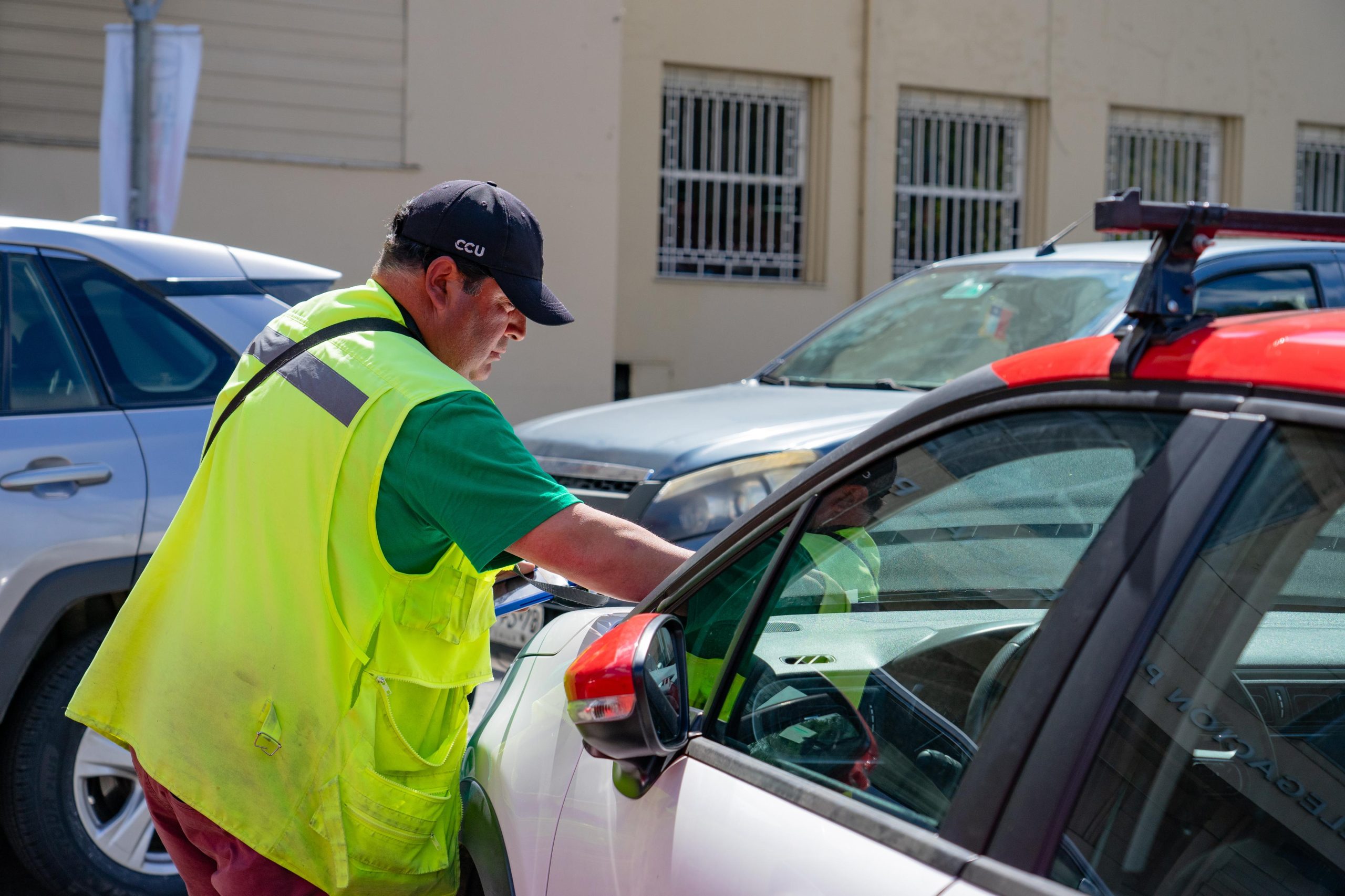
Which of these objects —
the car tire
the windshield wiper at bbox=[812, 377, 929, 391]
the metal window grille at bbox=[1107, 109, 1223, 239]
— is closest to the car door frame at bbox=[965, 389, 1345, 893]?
the car tire

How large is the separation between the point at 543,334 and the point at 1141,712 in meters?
9.16

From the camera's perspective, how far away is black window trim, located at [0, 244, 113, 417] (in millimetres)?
3412

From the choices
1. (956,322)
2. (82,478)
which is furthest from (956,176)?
(82,478)

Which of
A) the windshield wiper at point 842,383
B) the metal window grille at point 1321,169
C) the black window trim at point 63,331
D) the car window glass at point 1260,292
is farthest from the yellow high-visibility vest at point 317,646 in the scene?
the metal window grille at point 1321,169

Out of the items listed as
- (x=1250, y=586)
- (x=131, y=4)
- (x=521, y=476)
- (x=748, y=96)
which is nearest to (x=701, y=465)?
(x=521, y=476)

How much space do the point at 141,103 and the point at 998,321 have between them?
4092 millimetres

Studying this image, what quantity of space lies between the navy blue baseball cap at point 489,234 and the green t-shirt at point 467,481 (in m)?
0.28

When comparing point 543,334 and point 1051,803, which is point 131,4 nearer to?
point 543,334

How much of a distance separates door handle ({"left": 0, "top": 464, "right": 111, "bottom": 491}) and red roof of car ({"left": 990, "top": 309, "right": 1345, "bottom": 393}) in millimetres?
2574

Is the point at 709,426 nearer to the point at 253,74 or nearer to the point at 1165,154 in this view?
the point at 253,74

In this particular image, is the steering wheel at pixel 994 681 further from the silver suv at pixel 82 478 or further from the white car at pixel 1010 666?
the silver suv at pixel 82 478

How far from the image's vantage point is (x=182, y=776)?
6.54ft

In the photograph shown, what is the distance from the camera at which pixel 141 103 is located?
6230mm

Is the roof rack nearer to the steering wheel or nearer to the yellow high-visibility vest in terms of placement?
the steering wheel
